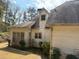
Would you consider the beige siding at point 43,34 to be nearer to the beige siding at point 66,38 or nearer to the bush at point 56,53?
the beige siding at point 66,38

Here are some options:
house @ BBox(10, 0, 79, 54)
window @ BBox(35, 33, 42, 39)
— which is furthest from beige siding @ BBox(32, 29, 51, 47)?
house @ BBox(10, 0, 79, 54)

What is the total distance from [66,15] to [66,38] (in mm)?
1781

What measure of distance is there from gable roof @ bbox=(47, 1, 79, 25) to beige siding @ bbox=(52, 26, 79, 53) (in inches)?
18.3

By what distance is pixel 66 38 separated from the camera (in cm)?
1166

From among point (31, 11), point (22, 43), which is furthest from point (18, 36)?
point (31, 11)

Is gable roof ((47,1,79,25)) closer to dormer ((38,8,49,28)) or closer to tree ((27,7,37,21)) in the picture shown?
dormer ((38,8,49,28))

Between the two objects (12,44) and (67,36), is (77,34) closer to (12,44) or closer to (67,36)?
(67,36)

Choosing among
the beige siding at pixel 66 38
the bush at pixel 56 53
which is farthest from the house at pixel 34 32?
the bush at pixel 56 53

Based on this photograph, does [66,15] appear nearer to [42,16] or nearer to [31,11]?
[42,16]

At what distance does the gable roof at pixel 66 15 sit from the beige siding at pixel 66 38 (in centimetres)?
47

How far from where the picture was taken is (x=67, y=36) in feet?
38.1

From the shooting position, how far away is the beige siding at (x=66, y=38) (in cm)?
1138

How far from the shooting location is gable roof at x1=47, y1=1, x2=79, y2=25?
1150 cm

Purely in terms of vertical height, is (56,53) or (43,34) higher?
(43,34)
